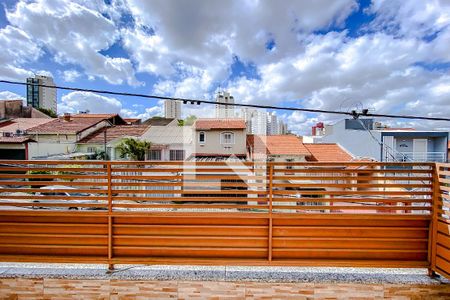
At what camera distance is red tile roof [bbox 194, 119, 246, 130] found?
14.3 meters

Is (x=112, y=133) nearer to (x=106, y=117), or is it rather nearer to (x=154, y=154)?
(x=106, y=117)

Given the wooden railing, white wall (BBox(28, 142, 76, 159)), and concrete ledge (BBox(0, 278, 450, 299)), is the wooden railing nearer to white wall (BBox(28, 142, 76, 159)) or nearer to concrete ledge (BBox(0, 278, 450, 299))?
concrete ledge (BBox(0, 278, 450, 299))

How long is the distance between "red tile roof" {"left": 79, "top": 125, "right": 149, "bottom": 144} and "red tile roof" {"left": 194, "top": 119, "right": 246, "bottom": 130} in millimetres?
4336

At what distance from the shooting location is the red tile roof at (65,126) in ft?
48.8

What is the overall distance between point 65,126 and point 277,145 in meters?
14.1

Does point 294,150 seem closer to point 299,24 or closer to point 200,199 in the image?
point 299,24

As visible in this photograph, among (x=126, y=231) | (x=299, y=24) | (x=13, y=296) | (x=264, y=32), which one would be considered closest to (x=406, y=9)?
(x=299, y=24)

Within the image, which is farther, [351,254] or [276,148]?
[276,148]

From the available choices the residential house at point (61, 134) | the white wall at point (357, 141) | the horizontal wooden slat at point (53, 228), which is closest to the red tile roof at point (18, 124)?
the residential house at point (61, 134)

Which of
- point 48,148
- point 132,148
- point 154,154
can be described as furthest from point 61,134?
point 154,154

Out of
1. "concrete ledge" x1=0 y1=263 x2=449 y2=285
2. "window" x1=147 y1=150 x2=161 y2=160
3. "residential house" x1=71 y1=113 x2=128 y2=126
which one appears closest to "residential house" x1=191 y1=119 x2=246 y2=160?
"window" x1=147 y1=150 x2=161 y2=160

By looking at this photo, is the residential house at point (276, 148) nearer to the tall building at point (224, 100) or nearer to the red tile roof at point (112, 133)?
the tall building at point (224, 100)

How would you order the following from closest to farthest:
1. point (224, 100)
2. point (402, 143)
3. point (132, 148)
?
1. point (224, 100)
2. point (402, 143)
3. point (132, 148)

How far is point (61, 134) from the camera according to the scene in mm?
14844
